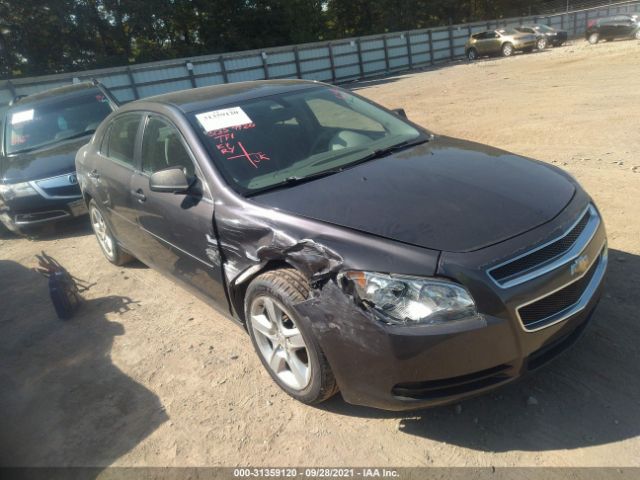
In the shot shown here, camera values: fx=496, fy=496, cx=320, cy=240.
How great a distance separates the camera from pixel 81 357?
3.66 metres

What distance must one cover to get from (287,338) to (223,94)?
6.52ft

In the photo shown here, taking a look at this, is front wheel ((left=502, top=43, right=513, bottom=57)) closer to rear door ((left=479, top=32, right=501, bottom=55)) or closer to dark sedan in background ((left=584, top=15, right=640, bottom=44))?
rear door ((left=479, top=32, right=501, bottom=55))

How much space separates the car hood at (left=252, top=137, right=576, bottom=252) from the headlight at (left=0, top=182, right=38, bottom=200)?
4785 millimetres

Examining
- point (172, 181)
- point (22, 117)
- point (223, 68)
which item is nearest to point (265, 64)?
point (223, 68)

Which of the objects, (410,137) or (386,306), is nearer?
(386,306)

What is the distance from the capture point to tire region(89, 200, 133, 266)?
4957mm

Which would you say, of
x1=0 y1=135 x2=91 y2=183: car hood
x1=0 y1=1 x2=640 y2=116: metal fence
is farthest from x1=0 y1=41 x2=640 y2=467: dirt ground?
x1=0 y1=1 x2=640 y2=116: metal fence

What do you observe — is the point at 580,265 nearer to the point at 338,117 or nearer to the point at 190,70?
the point at 338,117

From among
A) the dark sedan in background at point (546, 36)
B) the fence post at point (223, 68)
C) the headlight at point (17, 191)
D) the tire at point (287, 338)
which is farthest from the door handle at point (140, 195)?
the dark sedan in background at point (546, 36)

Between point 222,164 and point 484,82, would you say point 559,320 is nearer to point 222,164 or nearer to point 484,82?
point 222,164

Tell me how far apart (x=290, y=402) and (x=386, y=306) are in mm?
1034

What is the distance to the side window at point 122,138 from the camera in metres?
3.94

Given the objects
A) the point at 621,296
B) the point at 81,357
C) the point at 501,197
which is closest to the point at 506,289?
the point at 501,197

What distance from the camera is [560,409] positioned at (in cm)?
246
